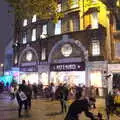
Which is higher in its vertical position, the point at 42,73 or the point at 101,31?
the point at 101,31

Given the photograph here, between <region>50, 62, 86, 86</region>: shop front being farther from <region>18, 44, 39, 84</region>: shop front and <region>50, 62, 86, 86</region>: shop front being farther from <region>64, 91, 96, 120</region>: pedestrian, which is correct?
<region>64, 91, 96, 120</region>: pedestrian

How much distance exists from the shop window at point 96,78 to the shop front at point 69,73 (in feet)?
3.84

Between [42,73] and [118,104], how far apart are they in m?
27.3

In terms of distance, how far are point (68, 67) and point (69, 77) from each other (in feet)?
4.27

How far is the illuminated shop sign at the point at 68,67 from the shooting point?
3928 centimetres

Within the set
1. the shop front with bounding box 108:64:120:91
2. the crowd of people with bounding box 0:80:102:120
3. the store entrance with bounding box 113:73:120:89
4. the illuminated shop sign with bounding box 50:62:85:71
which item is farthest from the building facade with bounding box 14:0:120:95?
the crowd of people with bounding box 0:80:102:120

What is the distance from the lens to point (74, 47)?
40.8 meters

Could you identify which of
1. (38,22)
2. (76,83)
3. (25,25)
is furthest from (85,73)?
(25,25)

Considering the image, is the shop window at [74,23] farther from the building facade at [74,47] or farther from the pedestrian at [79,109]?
the pedestrian at [79,109]

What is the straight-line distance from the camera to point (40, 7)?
16703 mm

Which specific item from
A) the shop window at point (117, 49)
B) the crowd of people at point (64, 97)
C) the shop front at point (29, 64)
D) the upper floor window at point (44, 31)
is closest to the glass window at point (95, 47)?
the shop window at point (117, 49)

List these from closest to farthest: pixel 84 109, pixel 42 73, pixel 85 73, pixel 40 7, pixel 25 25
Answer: pixel 84 109, pixel 40 7, pixel 85 73, pixel 42 73, pixel 25 25

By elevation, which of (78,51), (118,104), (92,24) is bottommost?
(118,104)

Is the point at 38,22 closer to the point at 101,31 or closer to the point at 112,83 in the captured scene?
the point at 101,31
